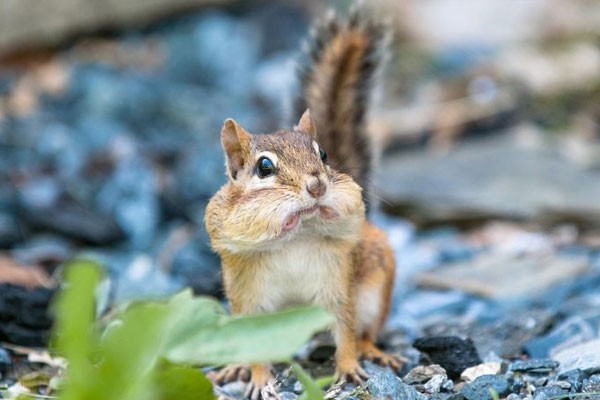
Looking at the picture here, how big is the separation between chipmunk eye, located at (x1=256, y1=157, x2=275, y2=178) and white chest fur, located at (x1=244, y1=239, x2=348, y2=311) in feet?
0.87

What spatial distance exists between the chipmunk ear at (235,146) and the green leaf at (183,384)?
0.93m

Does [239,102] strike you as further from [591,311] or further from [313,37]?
[591,311]

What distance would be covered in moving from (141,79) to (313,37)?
409 cm

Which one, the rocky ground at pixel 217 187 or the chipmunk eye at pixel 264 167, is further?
the rocky ground at pixel 217 187

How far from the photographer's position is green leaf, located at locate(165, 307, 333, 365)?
2723mm

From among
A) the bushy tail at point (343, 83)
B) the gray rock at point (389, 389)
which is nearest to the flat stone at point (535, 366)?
the gray rock at point (389, 389)

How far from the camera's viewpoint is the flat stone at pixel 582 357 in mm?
3703

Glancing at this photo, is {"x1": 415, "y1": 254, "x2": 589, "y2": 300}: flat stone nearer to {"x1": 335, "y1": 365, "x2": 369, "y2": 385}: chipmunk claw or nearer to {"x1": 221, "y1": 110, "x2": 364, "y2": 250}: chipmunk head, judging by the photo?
{"x1": 335, "y1": 365, "x2": 369, "y2": 385}: chipmunk claw

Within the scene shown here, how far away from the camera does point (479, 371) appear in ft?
12.4

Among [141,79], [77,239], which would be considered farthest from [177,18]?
[77,239]

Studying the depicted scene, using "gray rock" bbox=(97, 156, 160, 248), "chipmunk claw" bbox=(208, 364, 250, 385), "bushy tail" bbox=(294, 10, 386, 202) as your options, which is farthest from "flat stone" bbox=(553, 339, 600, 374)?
"gray rock" bbox=(97, 156, 160, 248)

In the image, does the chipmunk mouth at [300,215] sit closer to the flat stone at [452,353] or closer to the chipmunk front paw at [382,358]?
the flat stone at [452,353]

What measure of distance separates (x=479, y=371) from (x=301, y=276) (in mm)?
692

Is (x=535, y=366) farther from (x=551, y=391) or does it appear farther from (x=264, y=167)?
(x=264, y=167)
